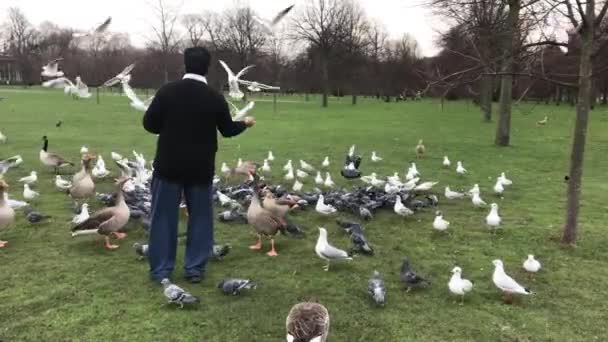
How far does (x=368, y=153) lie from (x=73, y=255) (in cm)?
1303

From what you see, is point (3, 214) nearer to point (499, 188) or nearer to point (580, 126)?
point (580, 126)

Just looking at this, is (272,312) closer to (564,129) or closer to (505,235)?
(505,235)

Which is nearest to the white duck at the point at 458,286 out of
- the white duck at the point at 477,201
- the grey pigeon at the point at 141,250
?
the grey pigeon at the point at 141,250

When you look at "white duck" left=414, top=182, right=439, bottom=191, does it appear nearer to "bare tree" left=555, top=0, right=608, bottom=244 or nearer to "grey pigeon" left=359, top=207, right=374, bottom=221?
"grey pigeon" left=359, top=207, right=374, bottom=221

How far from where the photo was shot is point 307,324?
14.7 ft

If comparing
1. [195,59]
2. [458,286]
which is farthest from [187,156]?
[458,286]

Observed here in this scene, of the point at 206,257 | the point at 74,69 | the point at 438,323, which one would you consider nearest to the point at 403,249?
the point at 438,323

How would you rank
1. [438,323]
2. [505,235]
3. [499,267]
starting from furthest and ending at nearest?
[505,235], [499,267], [438,323]

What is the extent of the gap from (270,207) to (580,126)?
4.95 meters

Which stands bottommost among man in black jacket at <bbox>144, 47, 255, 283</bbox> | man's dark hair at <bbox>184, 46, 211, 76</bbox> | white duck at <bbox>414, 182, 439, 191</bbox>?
white duck at <bbox>414, 182, 439, 191</bbox>

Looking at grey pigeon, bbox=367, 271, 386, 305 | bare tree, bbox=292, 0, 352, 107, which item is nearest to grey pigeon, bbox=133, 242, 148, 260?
grey pigeon, bbox=367, 271, 386, 305

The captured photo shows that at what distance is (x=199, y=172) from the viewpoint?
6.35 metres

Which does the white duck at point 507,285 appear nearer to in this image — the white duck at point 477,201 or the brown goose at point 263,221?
the brown goose at point 263,221

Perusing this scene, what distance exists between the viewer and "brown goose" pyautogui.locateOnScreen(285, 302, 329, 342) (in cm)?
440
